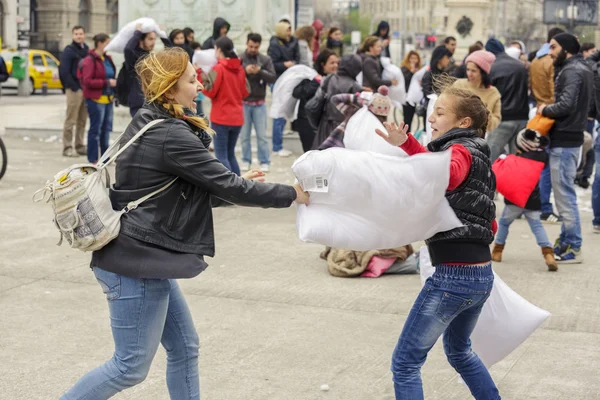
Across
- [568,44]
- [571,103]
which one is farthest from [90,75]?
[571,103]

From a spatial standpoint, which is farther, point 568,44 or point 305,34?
point 305,34

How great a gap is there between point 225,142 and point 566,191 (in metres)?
4.45

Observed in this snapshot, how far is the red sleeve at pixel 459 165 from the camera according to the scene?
4145 millimetres

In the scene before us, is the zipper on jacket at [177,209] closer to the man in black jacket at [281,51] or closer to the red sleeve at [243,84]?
the red sleeve at [243,84]

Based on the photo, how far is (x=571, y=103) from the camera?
8664mm

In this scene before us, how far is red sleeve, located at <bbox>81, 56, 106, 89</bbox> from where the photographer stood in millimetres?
13914

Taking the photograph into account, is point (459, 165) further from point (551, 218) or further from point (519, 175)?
point (551, 218)

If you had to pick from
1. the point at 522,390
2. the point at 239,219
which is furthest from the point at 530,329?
the point at 239,219

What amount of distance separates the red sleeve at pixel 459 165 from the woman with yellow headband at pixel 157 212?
664mm

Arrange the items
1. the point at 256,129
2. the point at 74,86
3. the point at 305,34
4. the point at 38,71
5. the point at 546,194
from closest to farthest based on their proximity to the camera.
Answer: the point at 546,194 → the point at 256,129 → the point at 74,86 → the point at 305,34 → the point at 38,71

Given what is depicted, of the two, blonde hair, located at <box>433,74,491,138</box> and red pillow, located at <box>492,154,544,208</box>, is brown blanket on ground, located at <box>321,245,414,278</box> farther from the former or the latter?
blonde hair, located at <box>433,74,491,138</box>

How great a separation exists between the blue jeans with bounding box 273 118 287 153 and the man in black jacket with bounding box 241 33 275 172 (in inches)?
72.3

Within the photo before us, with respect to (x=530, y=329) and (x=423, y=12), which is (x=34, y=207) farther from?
(x=423, y=12)

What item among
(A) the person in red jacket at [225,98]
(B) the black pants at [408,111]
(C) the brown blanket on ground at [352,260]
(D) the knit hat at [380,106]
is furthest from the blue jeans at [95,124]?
(C) the brown blanket on ground at [352,260]
